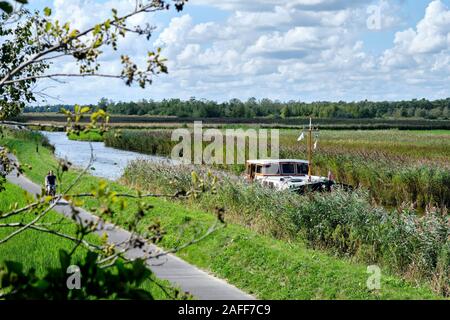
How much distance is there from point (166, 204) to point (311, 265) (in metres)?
8.31

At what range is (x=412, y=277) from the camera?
456 inches

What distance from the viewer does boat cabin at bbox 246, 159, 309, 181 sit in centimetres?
2200

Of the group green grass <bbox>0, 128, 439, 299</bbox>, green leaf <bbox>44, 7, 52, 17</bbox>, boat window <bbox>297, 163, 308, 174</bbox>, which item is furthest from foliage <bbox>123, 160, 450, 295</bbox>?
green leaf <bbox>44, 7, 52, 17</bbox>

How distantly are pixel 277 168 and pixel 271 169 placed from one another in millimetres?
178

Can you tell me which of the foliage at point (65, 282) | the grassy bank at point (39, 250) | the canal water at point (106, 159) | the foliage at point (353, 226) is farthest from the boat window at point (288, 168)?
the foliage at point (65, 282)

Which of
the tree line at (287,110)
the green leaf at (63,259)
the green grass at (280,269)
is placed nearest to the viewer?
the green leaf at (63,259)

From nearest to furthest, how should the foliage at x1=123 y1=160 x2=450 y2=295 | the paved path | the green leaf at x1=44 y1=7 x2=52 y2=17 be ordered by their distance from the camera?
the green leaf at x1=44 y1=7 x2=52 y2=17, the paved path, the foliage at x1=123 y1=160 x2=450 y2=295

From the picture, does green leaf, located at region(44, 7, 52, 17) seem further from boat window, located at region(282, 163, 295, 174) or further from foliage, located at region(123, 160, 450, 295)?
boat window, located at region(282, 163, 295, 174)

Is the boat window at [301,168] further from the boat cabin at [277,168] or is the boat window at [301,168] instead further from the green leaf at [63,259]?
the green leaf at [63,259]

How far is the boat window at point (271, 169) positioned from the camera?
22.0 metres

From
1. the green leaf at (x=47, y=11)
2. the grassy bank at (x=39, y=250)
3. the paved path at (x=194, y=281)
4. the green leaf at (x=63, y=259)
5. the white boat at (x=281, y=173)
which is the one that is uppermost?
the green leaf at (x=47, y=11)

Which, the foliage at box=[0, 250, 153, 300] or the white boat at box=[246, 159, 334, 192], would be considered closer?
the foliage at box=[0, 250, 153, 300]

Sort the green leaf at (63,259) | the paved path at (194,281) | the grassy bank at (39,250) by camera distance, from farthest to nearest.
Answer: the grassy bank at (39,250)
the paved path at (194,281)
the green leaf at (63,259)
